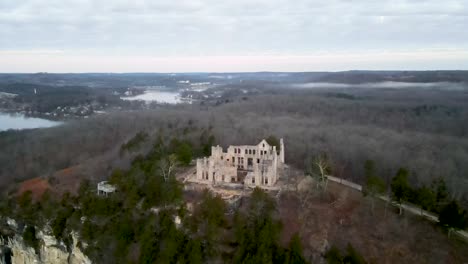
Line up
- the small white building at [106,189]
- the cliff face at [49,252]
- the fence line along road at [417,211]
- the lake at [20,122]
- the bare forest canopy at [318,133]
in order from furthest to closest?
the lake at [20,122], the bare forest canopy at [318,133], the small white building at [106,189], the cliff face at [49,252], the fence line along road at [417,211]

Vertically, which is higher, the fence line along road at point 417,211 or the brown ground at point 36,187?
the fence line along road at point 417,211

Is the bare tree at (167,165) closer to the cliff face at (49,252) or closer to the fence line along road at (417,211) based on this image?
the cliff face at (49,252)

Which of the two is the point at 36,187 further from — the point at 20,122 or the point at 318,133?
the point at 20,122

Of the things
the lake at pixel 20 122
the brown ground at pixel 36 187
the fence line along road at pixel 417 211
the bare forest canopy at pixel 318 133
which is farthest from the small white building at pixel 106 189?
the lake at pixel 20 122

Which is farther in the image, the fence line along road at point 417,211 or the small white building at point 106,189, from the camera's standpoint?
the small white building at point 106,189

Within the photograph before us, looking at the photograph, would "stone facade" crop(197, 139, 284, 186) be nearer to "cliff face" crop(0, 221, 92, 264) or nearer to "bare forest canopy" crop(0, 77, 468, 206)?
"bare forest canopy" crop(0, 77, 468, 206)

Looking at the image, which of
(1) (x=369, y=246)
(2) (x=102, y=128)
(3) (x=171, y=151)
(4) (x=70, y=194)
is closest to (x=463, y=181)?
(1) (x=369, y=246)

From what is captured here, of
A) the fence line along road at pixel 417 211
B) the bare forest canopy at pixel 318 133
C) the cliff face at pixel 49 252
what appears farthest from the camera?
the bare forest canopy at pixel 318 133
